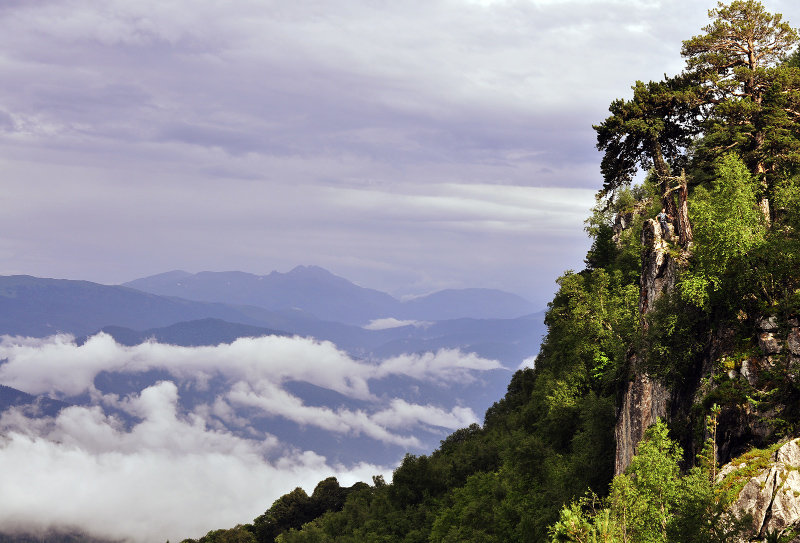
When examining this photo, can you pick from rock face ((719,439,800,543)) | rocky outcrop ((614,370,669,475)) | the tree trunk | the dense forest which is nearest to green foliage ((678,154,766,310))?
the dense forest

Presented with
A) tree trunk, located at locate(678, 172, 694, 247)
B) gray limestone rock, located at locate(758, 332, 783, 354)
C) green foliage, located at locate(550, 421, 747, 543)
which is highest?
tree trunk, located at locate(678, 172, 694, 247)

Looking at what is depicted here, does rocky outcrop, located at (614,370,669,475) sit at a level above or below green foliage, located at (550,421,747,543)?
above

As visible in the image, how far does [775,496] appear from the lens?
23.2m

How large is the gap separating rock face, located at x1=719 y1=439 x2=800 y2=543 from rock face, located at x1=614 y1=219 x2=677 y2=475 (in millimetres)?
12339

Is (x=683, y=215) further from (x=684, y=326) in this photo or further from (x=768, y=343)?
(x=768, y=343)

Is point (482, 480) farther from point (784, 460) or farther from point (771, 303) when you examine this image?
point (784, 460)

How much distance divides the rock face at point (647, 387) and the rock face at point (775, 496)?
12.3 metres

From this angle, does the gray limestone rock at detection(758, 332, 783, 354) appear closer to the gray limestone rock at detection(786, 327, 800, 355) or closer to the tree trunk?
the gray limestone rock at detection(786, 327, 800, 355)

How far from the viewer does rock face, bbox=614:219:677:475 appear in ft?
126

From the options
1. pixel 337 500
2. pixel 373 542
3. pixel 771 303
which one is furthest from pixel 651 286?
pixel 337 500

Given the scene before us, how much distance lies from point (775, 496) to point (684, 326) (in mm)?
14387

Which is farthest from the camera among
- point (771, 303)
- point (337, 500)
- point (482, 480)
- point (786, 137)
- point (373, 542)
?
point (337, 500)

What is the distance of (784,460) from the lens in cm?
2417

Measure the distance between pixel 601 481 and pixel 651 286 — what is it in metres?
14.2
